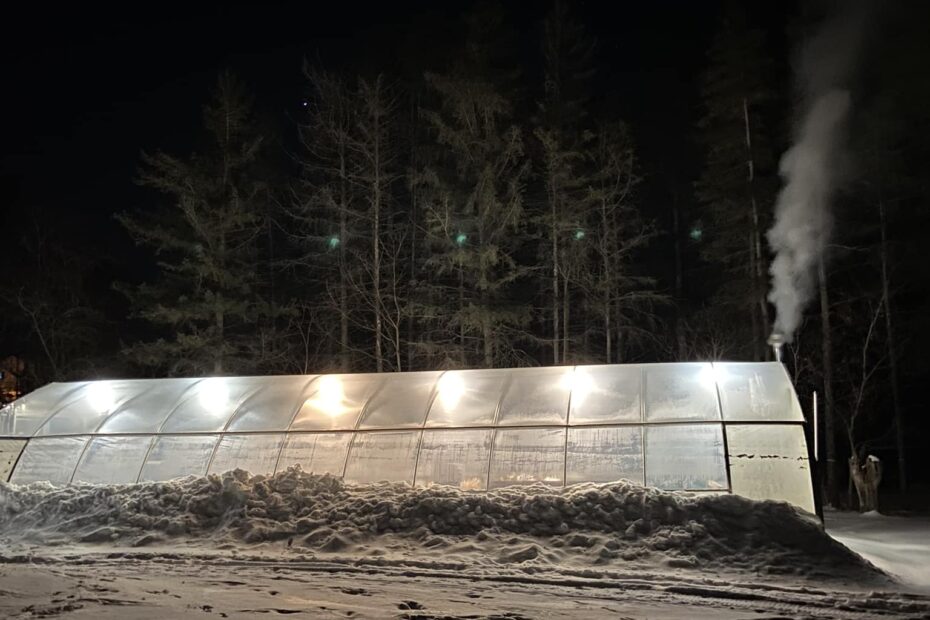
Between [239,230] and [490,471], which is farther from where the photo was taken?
[239,230]

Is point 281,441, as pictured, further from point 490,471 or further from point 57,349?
point 57,349

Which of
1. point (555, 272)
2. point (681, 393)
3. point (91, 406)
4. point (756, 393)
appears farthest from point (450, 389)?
point (555, 272)

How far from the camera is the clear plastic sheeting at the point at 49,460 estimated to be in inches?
530

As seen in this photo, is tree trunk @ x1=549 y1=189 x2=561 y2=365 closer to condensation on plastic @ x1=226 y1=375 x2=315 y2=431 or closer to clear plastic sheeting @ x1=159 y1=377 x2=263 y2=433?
condensation on plastic @ x1=226 y1=375 x2=315 y2=431

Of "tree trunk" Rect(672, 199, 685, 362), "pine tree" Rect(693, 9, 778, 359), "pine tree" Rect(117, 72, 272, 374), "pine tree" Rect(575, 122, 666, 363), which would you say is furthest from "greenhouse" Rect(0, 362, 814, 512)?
"tree trunk" Rect(672, 199, 685, 362)

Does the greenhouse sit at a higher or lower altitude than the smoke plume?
lower

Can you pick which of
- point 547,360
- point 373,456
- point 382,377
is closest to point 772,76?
point 547,360

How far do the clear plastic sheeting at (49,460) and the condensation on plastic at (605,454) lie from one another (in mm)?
8645

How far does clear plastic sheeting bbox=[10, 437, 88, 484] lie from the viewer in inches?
530

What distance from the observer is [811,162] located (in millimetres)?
16062

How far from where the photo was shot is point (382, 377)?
14.3 meters

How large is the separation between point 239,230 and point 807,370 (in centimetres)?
1792

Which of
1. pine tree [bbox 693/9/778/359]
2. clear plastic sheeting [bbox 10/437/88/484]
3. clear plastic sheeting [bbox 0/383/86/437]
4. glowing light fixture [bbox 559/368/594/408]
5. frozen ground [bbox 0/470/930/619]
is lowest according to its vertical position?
frozen ground [bbox 0/470/930/619]

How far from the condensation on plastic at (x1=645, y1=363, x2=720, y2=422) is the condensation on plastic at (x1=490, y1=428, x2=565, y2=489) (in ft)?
4.92
